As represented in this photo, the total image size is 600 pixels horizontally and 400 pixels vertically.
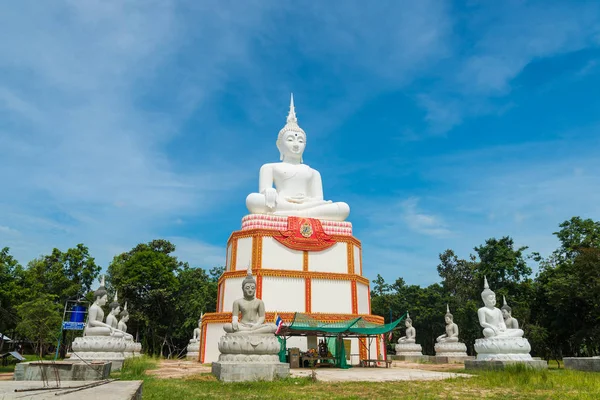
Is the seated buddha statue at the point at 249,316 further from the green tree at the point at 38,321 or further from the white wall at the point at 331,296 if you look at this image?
the green tree at the point at 38,321

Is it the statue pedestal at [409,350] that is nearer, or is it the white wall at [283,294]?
the white wall at [283,294]

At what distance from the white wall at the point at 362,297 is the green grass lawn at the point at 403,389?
39.0 ft

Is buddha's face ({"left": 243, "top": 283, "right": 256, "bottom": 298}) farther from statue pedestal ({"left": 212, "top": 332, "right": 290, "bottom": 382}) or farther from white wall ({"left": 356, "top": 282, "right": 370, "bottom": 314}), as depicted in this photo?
white wall ({"left": 356, "top": 282, "right": 370, "bottom": 314})

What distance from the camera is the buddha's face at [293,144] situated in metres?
25.8

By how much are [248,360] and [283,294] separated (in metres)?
10.8

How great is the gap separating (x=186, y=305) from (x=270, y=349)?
82.3ft

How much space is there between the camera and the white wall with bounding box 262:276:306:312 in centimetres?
1959

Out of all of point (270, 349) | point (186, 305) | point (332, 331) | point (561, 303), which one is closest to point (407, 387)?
point (270, 349)

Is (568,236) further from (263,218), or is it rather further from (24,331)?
(24,331)

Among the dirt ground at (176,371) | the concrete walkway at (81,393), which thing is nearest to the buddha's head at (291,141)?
the dirt ground at (176,371)

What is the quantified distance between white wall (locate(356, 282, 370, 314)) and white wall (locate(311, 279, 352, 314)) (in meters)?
0.63

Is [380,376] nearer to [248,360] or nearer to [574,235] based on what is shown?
[248,360]

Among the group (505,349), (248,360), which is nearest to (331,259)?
(505,349)

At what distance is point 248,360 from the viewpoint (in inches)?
360
